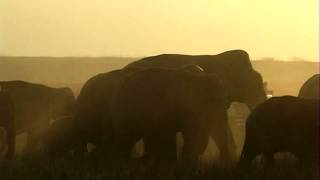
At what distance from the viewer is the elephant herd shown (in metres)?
13.2

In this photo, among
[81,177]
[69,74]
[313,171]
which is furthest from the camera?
[69,74]

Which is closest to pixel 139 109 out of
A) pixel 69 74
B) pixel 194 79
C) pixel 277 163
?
pixel 194 79

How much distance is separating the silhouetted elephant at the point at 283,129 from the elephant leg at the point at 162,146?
1586 millimetres

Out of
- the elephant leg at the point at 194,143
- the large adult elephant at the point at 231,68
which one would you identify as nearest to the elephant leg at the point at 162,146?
the elephant leg at the point at 194,143

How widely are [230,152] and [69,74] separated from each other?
5554cm

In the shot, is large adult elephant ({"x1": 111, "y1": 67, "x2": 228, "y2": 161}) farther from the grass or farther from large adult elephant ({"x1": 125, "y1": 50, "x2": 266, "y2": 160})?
large adult elephant ({"x1": 125, "y1": 50, "x2": 266, "y2": 160})

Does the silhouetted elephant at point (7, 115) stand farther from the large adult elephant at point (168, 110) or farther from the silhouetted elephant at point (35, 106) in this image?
the large adult elephant at point (168, 110)

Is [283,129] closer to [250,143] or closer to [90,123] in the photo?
[250,143]

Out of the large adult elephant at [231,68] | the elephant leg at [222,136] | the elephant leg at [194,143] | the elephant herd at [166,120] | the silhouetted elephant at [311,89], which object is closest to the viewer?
the elephant herd at [166,120]

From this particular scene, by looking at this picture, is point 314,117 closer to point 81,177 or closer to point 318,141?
point 318,141

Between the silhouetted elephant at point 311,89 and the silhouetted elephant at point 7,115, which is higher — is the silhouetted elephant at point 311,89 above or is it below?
above

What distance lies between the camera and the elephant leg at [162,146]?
14.7 m

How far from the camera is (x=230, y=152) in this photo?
15594 mm

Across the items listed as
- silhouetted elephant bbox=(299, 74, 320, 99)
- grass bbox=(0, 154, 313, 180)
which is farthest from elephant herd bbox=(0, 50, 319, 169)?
grass bbox=(0, 154, 313, 180)
